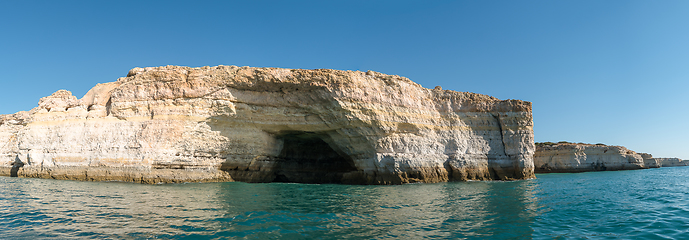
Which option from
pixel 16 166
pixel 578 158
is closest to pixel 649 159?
pixel 578 158

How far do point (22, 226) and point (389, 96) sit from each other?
1581 cm

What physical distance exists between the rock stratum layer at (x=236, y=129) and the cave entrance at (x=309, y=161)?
37cm

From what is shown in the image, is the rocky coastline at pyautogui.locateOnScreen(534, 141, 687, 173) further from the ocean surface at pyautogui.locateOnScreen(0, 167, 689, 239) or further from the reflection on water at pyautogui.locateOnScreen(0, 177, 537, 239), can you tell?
the reflection on water at pyautogui.locateOnScreen(0, 177, 537, 239)

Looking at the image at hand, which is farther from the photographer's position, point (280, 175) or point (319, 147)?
point (319, 147)

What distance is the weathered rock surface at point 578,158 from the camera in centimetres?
4009

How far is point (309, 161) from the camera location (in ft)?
75.2

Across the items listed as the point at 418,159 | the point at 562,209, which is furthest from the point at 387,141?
the point at 562,209

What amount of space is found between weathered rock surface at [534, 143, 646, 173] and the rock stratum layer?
2476 cm

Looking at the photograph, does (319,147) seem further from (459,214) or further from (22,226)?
(22,226)

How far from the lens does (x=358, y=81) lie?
58.3ft

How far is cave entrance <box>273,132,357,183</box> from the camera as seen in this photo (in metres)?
20.4

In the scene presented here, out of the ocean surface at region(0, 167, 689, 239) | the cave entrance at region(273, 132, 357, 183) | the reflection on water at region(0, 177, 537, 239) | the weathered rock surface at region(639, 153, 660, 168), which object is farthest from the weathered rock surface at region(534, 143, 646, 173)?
the reflection on water at region(0, 177, 537, 239)

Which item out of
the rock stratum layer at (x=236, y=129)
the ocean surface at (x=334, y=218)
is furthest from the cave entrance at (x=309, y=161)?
the ocean surface at (x=334, y=218)

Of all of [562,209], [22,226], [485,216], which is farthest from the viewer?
[562,209]
